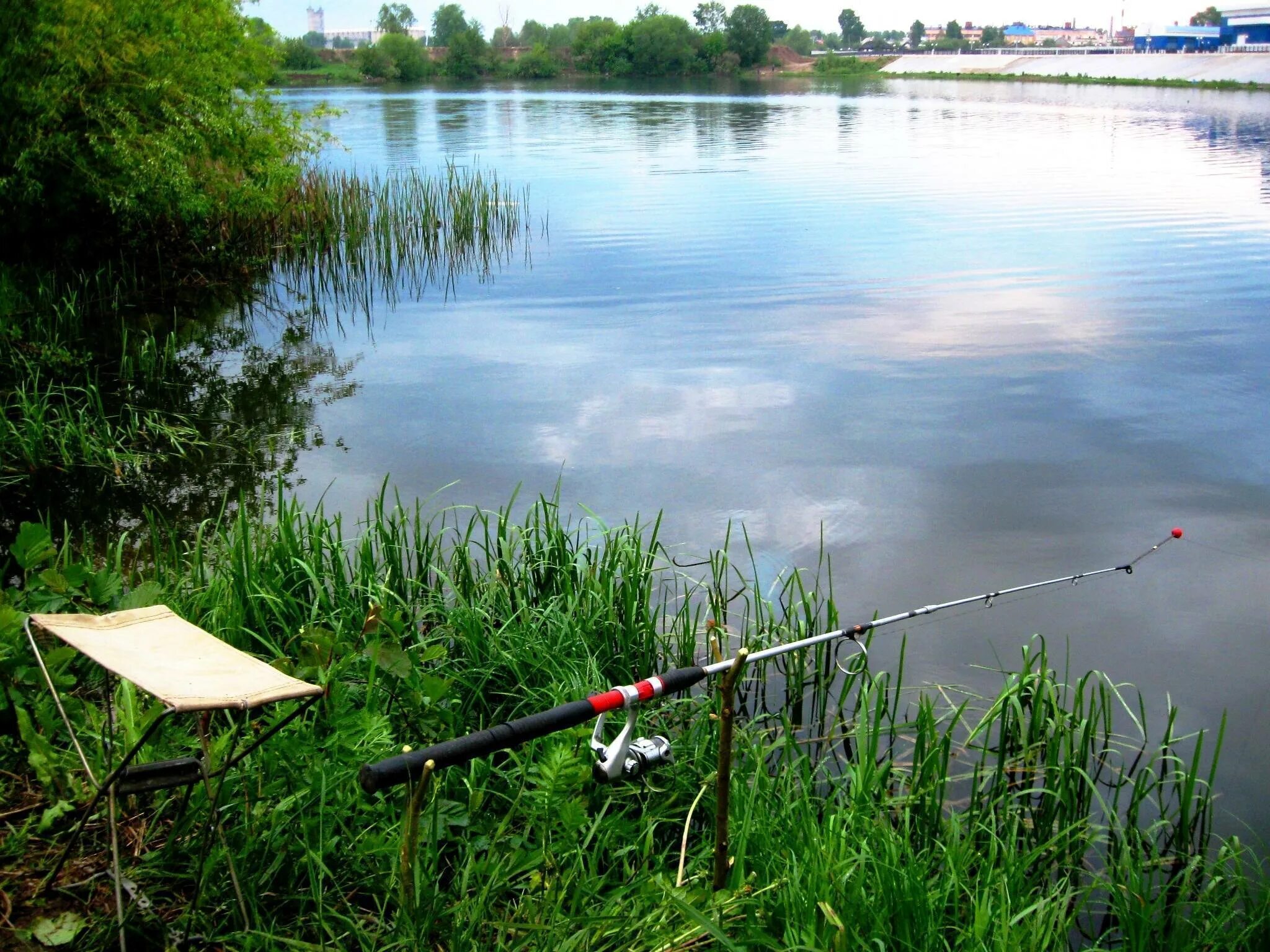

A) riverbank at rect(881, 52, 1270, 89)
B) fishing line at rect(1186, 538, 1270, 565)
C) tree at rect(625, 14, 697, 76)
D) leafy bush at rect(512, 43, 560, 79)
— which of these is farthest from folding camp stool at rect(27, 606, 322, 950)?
tree at rect(625, 14, 697, 76)

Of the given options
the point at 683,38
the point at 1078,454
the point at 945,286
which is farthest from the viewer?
the point at 683,38

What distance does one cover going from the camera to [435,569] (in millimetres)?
5211

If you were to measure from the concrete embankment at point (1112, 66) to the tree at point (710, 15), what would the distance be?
19.8 metres

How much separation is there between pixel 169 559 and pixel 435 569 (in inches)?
66.8

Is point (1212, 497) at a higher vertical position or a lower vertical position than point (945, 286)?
lower

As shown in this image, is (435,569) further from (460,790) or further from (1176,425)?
(1176,425)

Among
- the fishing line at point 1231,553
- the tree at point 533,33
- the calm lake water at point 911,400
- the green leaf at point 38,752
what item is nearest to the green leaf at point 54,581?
the green leaf at point 38,752

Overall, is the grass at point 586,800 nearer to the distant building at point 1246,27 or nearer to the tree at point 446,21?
the distant building at point 1246,27

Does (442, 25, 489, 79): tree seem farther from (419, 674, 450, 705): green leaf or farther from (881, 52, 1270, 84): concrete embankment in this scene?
(419, 674, 450, 705): green leaf

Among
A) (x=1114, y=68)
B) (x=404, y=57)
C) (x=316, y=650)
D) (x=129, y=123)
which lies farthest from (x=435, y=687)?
(x=404, y=57)

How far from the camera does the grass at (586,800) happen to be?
9.31 feet

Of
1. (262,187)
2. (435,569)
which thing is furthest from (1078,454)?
(262,187)

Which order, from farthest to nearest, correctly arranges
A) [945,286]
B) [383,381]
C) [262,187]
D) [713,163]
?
[713,163], [945,286], [262,187], [383,381]

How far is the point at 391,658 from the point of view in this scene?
3.57 m
